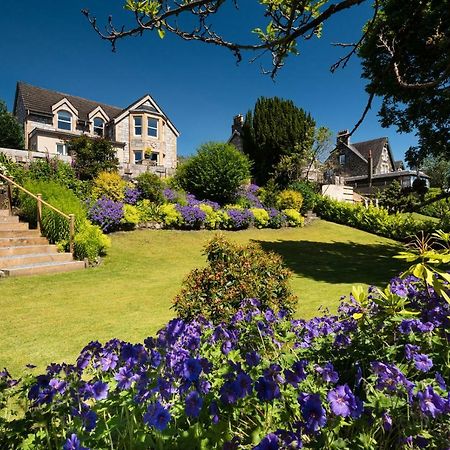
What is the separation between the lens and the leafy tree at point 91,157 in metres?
16.2

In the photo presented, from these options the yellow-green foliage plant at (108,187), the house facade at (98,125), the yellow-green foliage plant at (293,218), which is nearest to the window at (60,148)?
the house facade at (98,125)

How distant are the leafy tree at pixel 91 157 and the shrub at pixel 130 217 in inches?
134

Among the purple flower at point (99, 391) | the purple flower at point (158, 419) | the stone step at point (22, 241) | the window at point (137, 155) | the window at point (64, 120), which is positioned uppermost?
the window at point (64, 120)

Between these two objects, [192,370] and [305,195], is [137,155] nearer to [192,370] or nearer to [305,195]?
[305,195]

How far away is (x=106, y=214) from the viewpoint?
1323 cm

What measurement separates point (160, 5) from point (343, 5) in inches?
39.9

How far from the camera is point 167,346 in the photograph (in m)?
1.94

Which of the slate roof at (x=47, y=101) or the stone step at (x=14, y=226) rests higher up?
the slate roof at (x=47, y=101)

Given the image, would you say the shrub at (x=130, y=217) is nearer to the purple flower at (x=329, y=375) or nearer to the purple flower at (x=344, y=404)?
the purple flower at (x=329, y=375)

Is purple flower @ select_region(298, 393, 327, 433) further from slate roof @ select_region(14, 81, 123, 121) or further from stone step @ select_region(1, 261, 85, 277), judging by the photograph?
slate roof @ select_region(14, 81, 123, 121)

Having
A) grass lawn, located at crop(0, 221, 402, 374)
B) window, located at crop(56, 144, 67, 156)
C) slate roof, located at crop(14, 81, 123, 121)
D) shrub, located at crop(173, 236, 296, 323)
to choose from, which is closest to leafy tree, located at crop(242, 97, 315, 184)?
grass lawn, located at crop(0, 221, 402, 374)

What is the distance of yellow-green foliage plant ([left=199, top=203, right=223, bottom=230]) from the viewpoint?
16.1 metres

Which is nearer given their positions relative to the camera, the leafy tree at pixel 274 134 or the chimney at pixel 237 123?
the leafy tree at pixel 274 134

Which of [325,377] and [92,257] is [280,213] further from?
[325,377]
